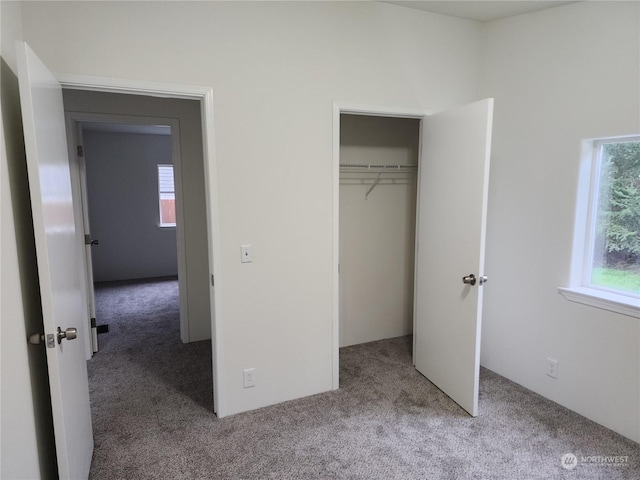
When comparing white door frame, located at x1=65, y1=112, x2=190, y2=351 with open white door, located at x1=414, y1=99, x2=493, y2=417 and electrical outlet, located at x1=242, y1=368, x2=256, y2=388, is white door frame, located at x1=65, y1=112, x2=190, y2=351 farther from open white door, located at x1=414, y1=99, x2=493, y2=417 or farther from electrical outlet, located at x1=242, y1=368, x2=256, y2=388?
open white door, located at x1=414, y1=99, x2=493, y2=417

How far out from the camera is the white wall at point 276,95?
2037 mm

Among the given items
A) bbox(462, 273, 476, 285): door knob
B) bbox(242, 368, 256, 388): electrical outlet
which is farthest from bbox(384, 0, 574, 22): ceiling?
bbox(242, 368, 256, 388): electrical outlet

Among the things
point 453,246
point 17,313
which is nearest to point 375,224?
point 453,246

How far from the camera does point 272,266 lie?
2.46 meters

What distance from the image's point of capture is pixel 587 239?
96.6 inches

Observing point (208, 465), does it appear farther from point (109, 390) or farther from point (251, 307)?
point (109, 390)

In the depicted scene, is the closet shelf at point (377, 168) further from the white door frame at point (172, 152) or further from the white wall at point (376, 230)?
the white door frame at point (172, 152)

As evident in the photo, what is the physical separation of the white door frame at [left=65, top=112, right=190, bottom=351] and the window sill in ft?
10.1

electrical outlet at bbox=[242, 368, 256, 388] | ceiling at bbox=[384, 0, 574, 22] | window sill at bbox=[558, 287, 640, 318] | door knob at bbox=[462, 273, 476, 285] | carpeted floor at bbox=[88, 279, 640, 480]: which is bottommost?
carpeted floor at bbox=[88, 279, 640, 480]

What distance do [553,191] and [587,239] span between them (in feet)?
1.21

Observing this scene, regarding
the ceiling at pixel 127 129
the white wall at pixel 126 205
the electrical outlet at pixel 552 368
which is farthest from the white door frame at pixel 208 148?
the white wall at pixel 126 205

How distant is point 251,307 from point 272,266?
292mm

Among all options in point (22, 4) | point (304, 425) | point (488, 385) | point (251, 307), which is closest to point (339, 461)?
point (304, 425)

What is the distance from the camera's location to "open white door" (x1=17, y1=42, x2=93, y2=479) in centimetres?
133
